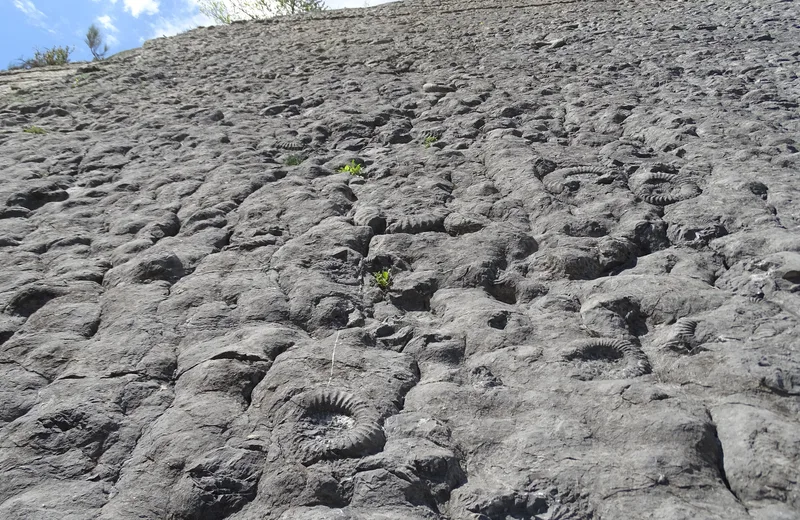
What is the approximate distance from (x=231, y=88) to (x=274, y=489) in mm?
4685

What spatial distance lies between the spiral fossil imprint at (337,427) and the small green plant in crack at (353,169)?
2000mm

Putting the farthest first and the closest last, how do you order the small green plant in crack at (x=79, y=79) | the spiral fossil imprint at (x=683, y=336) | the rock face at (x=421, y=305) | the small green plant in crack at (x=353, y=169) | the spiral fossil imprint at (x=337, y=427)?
the small green plant in crack at (x=79, y=79) → the small green plant in crack at (x=353, y=169) → the spiral fossil imprint at (x=683, y=336) → the spiral fossil imprint at (x=337, y=427) → the rock face at (x=421, y=305)

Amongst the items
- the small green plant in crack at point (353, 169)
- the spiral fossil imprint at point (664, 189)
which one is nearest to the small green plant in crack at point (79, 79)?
the small green plant in crack at point (353, 169)

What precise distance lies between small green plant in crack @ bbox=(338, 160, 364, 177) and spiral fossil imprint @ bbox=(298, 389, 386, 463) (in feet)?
6.56

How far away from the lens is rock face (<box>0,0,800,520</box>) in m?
1.70

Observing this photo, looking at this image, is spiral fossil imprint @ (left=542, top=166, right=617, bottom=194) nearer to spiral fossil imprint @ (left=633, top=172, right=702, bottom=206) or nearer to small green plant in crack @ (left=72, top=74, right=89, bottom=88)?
spiral fossil imprint @ (left=633, top=172, right=702, bottom=206)

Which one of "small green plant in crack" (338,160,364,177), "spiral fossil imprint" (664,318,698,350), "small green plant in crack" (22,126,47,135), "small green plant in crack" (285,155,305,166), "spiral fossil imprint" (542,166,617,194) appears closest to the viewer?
"spiral fossil imprint" (664,318,698,350)

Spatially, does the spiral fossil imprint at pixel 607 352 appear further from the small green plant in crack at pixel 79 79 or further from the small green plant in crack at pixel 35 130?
the small green plant in crack at pixel 79 79

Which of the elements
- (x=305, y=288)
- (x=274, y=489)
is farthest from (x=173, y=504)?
(x=305, y=288)

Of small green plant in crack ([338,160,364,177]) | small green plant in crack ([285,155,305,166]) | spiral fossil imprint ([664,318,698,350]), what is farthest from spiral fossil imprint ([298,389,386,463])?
small green plant in crack ([285,155,305,166])

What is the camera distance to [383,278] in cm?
270

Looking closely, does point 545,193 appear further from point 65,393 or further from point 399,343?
point 65,393

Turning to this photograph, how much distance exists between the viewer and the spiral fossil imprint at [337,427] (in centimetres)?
181

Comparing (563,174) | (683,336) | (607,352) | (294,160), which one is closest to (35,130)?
(294,160)
